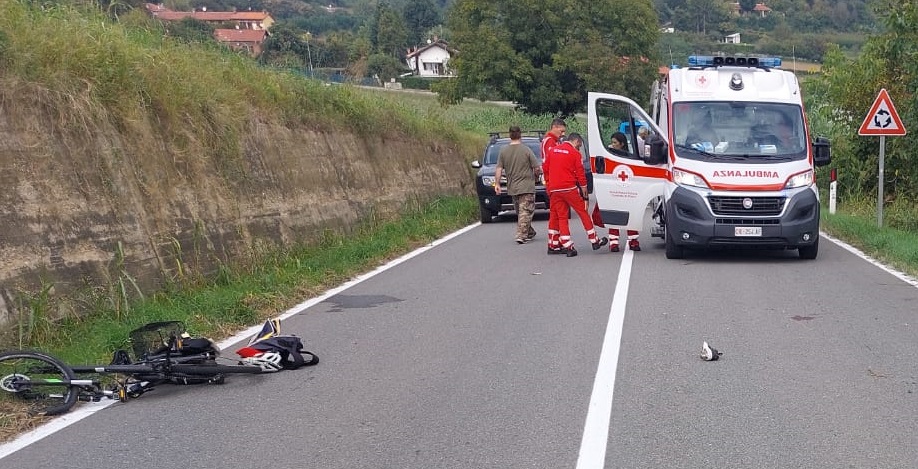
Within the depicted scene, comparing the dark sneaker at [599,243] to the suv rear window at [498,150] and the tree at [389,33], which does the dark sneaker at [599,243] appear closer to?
the suv rear window at [498,150]

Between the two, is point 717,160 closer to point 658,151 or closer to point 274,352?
point 658,151

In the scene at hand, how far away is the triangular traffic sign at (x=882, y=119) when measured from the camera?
18.0 meters

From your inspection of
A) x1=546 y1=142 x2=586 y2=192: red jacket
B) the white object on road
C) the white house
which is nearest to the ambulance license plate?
x1=546 y1=142 x2=586 y2=192: red jacket

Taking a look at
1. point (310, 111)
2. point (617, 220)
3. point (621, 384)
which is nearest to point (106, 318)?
point (621, 384)

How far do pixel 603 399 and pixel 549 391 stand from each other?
430mm

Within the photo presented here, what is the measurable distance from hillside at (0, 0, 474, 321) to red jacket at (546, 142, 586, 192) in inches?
149

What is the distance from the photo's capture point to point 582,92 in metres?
52.2

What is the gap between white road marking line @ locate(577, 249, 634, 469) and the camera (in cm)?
586

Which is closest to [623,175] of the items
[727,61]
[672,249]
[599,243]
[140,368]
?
[599,243]

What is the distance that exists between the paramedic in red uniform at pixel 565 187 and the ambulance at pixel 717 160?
302 mm

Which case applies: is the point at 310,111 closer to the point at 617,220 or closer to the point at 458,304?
the point at 617,220

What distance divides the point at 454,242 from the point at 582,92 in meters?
35.3

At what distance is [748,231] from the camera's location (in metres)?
14.2

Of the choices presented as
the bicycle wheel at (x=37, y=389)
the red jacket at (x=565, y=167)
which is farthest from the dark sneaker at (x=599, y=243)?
the bicycle wheel at (x=37, y=389)
